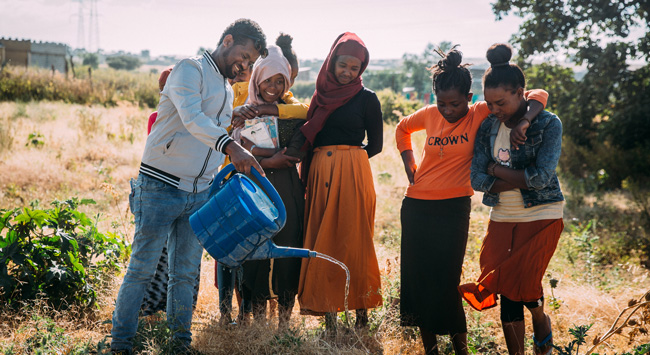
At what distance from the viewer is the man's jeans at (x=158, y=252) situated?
2258 mm

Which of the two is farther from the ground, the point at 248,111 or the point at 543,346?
the point at 248,111

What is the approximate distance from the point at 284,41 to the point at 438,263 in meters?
1.77

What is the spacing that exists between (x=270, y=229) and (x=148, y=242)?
2.34 feet

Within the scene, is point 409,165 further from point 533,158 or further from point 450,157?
point 533,158

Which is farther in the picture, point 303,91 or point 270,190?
point 303,91

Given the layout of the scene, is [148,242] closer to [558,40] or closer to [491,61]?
[491,61]

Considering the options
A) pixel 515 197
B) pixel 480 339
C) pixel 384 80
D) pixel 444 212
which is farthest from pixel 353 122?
pixel 384 80

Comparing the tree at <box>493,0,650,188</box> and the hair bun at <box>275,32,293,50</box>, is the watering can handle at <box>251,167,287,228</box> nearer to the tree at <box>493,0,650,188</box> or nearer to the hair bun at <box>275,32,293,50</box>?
the hair bun at <box>275,32,293,50</box>

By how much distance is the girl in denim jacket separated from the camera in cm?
222

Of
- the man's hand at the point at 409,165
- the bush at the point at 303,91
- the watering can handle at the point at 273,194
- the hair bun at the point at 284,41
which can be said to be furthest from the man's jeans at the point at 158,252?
the bush at the point at 303,91

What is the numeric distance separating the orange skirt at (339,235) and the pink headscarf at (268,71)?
1.55ft

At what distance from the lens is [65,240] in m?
2.85

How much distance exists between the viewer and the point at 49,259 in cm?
288

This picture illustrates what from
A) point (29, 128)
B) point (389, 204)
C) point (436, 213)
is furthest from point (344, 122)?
point (29, 128)
